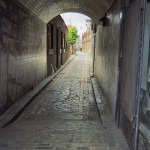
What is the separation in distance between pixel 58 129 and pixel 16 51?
9.84ft

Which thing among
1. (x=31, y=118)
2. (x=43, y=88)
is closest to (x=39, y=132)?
(x=31, y=118)

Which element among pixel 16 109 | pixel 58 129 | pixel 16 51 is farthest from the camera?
pixel 16 51

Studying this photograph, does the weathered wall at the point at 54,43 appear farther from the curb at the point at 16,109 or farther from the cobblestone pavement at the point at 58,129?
the cobblestone pavement at the point at 58,129

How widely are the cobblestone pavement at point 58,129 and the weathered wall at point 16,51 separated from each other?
0.75m

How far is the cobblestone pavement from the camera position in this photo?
4.45 metres

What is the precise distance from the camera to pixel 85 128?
5.48m

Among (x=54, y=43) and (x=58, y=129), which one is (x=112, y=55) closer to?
(x=58, y=129)

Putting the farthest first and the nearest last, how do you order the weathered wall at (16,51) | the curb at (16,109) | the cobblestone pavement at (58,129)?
the weathered wall at (16,51)
the curb at (16,109)
the cobblestone pavement at (58,129)

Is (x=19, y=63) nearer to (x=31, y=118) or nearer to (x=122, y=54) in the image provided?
(x=31, y=118)

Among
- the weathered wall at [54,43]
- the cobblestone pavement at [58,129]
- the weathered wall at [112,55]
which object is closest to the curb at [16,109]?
the cobblestone pavement at [58,129]

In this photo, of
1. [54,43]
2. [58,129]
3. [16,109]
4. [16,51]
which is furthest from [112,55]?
[54,43]

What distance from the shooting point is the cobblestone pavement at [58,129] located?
4.45 m

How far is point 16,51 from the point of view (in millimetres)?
7305

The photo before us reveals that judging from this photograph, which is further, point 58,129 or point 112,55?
point 112,55
